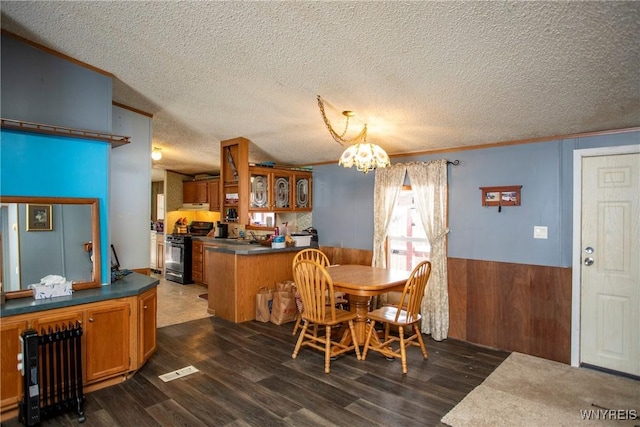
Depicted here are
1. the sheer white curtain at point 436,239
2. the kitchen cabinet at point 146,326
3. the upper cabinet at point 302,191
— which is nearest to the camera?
the kitchen cabinet at point 146,326

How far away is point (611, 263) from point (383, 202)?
2.37m

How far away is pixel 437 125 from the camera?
341 centimetres

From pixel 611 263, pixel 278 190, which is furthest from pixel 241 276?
pixel 611 263

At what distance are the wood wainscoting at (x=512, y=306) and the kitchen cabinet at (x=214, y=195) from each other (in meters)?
4.74

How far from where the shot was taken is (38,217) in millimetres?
2582

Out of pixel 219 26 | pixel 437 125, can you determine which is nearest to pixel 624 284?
pixel 437 125

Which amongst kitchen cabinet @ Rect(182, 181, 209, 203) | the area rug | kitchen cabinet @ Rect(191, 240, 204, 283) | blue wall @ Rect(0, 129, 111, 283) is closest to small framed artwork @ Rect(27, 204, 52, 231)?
blue wall @ Rect(0, 129, 111, 283)

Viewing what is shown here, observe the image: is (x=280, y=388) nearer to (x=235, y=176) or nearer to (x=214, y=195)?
(x=235, y=176)

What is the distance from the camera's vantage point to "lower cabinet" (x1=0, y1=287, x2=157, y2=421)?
226 cm

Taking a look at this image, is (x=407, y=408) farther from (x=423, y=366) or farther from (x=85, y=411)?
(x=85, y=411)

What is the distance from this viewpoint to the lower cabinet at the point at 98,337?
7.40ft

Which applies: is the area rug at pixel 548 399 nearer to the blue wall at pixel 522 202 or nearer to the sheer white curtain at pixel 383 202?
the blue wall at pixel 522 202

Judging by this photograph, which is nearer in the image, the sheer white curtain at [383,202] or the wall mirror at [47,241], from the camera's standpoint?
the wall mirror at [47,241]

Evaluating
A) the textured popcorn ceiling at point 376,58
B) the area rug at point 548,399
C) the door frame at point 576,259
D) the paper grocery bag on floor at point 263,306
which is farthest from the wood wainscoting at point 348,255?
the door frame at point 576,259
